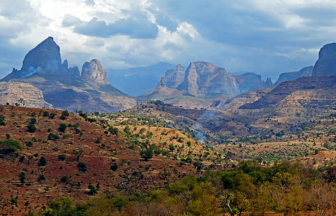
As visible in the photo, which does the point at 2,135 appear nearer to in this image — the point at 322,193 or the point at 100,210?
the point at 100,210

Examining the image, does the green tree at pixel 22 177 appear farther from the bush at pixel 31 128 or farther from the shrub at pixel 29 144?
the bush at pixel 31 128

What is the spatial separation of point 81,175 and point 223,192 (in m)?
49.1

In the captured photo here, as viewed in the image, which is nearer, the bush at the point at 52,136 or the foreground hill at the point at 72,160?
the foreground hill at the point at 72,160

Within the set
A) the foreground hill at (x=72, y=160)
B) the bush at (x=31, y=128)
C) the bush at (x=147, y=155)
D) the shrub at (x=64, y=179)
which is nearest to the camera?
the foreground hill at (x=72, y=160)

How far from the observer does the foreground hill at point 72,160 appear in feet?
321

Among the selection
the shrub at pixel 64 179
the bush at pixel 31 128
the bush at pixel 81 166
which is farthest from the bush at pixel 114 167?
the bush at pixel 31 128

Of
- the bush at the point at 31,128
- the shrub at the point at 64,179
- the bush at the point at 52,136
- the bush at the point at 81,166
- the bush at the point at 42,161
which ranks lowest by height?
the shrub at the point at 64,179

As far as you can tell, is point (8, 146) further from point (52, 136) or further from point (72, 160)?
point (72, 160)

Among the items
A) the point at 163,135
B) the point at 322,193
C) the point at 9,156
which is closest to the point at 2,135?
the point at 9,156

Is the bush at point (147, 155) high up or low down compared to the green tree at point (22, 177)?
up

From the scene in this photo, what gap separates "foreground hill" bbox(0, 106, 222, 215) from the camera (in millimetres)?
97938

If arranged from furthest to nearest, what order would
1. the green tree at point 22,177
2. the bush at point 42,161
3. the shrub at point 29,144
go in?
the shrub at point 29,144, the bush at point 42,161, the green tree at point 22,177

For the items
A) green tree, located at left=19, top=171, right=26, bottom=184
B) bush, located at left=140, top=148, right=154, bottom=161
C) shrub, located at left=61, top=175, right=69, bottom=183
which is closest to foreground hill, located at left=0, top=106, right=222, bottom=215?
green tree, located at left=19, top=171, right=26, bottom=184

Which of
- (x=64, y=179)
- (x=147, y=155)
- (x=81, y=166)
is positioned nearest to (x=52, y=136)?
(x=81, y=166)
